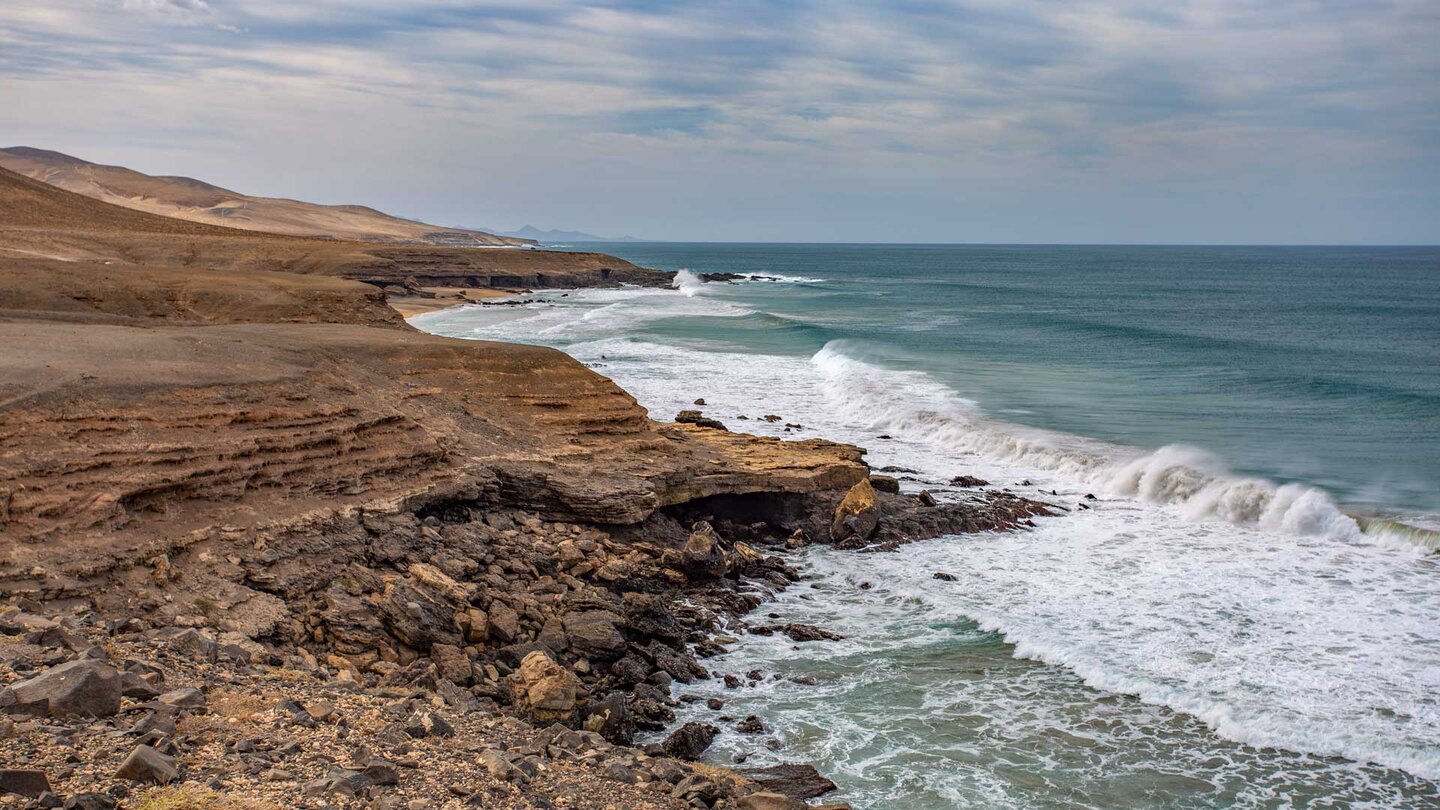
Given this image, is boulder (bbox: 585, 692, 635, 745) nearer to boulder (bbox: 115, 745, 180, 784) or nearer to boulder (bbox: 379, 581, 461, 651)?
boulder (bbox: 379, 581, 461, 651)

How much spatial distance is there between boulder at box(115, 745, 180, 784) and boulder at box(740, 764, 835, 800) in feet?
17.5

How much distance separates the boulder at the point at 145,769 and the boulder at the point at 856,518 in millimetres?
13940

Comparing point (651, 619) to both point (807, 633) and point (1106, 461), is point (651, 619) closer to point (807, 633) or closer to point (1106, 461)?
point (807, 633)

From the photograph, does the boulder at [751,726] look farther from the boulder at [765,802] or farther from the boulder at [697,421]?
the boulder at [697,421]

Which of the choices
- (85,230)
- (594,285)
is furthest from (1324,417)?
(594,285)

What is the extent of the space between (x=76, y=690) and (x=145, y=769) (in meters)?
1.29

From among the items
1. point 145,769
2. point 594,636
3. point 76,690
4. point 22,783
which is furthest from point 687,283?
point 22,783

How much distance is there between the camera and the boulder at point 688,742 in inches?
453

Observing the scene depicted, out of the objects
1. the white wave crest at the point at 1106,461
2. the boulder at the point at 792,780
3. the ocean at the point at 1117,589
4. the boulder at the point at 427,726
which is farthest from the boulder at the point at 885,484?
the boulder at the point at 427,726

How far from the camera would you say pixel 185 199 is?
167375mm

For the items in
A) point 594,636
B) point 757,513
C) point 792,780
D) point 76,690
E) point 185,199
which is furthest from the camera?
point 185,199

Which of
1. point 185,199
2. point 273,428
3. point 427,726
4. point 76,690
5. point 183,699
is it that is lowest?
point 427,726

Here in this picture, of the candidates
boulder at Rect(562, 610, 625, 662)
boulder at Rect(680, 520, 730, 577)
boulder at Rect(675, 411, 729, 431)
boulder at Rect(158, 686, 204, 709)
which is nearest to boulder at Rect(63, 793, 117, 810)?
boulder at Rect(158, 686, 204, 709)

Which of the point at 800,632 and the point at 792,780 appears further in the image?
the point at 800,632
